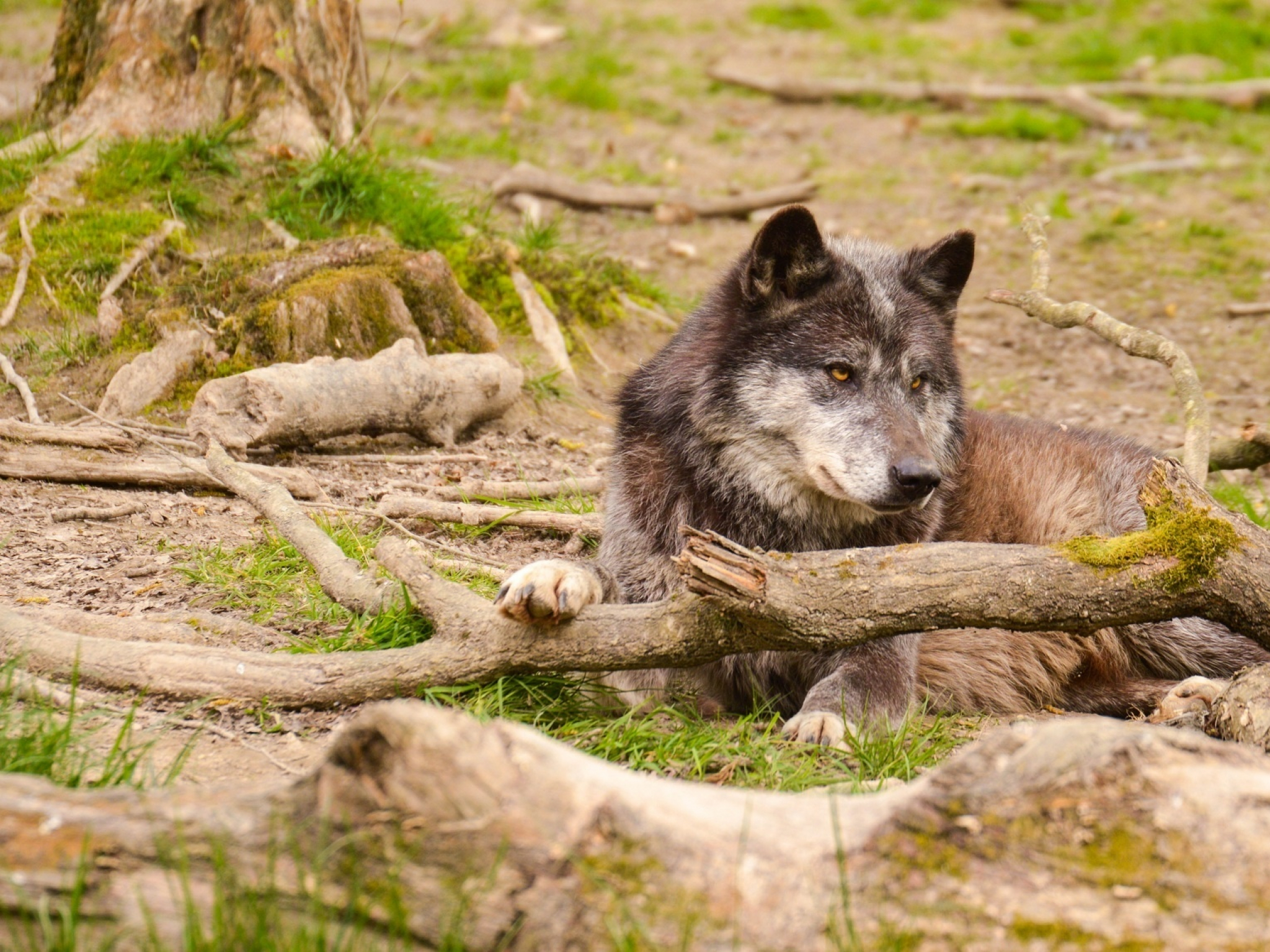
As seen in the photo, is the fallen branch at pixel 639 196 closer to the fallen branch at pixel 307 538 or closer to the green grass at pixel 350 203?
the green grass at pixel 350 203

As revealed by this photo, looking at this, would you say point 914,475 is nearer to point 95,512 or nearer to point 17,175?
point 95,512

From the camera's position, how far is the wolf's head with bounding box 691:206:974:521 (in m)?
4.10

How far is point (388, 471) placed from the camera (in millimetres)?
5574

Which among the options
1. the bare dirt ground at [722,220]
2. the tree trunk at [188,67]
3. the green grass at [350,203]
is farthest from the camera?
the tree trunk at [188,67]

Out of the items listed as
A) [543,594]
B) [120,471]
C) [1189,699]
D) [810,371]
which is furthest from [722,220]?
[543,594]

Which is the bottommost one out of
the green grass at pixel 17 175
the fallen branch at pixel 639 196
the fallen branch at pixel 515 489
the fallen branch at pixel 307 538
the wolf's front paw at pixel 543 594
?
the fallen branch at pixel 515 489

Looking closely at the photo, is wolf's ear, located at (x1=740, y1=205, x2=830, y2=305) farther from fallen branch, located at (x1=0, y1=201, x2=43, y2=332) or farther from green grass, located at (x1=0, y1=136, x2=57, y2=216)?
green grass, located at (x1=0, y1=136, x2=57, y2=216)

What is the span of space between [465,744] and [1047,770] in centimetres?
104

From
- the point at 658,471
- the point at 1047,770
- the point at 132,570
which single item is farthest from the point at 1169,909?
the point at 132,570

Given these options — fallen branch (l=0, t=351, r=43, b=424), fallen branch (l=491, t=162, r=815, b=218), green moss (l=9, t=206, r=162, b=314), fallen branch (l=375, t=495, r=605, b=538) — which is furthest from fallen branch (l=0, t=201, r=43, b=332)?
fallen branch (l=491, t=162, r=815, b=218)

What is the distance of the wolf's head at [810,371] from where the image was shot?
410 cm

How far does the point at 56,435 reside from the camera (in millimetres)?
4988

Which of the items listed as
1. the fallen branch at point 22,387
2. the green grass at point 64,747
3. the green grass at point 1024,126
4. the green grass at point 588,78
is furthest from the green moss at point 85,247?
the green grass at point 1024,126

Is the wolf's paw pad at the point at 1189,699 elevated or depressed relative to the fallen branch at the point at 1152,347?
depressed
